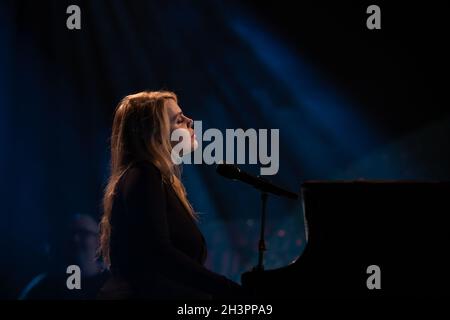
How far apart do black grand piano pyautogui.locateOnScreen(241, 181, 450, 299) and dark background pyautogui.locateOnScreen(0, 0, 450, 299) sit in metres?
2.96

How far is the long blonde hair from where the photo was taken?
2.07 m

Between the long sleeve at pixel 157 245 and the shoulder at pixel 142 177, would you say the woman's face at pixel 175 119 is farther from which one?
the long sleeve at pixel 157 245

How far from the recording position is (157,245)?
72.1 inches

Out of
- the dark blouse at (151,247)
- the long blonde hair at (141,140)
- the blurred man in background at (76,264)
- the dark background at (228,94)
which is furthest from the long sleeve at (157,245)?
the dark background at (228,94)

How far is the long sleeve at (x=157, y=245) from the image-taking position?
184 cm

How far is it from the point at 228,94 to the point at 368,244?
128 inches

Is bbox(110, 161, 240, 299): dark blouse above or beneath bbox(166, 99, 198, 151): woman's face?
beneath

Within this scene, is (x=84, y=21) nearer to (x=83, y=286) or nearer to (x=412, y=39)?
(x=83, y=286)

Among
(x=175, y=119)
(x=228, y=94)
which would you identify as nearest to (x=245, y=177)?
(x=175, y=119)

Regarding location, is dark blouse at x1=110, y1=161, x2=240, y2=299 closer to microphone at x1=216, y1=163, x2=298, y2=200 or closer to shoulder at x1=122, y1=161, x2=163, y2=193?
shoulder at x1=122, y1=161, x2=163, y2=193

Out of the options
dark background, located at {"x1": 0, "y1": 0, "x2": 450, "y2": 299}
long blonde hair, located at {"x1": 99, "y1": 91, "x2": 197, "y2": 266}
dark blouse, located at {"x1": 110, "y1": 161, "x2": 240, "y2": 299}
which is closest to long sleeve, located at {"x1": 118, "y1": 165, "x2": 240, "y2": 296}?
dark blouse, located at {"x1": 110, "y1": 161, "x2": 240, "y2": 299}

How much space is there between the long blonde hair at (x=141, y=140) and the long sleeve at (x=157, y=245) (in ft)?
0.57

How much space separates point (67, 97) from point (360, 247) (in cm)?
338
